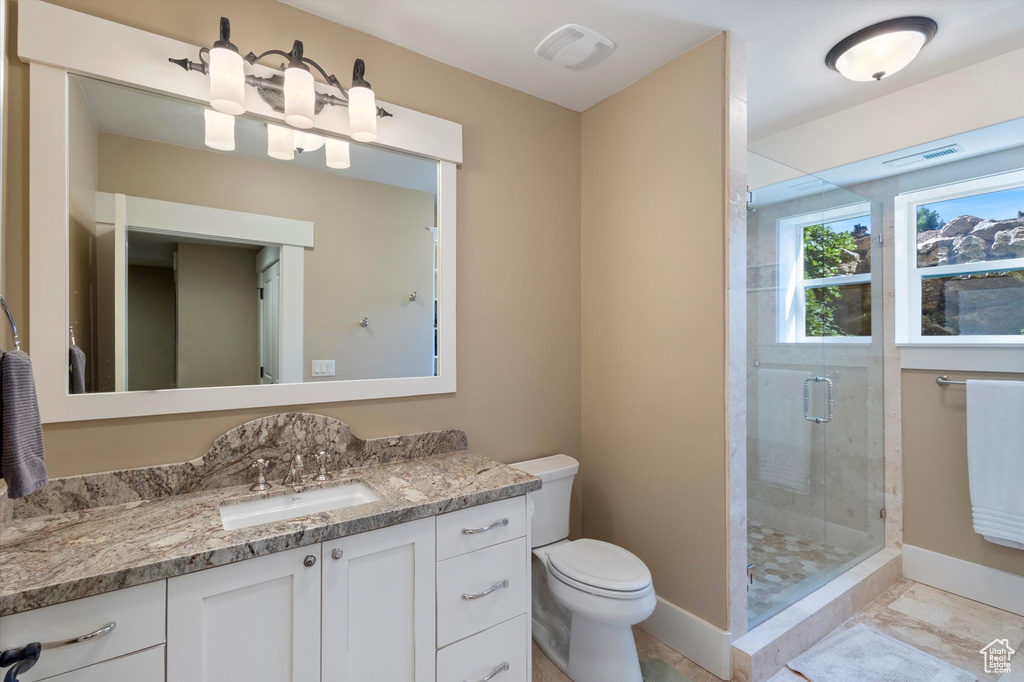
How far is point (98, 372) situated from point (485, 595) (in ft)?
4.49

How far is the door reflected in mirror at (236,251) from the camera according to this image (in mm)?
1447

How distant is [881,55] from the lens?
1.87 m

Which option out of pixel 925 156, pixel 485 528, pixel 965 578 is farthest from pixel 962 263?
pixel 485 528

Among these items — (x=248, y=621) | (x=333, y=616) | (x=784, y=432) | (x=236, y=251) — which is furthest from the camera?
(x=784, y=432)

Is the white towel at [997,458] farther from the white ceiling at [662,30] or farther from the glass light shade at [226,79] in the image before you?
the glass light shade at [226,79]

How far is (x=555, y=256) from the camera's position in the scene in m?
2.49

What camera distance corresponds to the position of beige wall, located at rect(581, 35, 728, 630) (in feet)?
6.33

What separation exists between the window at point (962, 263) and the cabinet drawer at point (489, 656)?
259cm

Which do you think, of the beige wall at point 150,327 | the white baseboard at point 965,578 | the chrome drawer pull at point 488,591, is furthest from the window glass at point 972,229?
the beige wall at point 150,327

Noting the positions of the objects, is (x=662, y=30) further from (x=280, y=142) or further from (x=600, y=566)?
(x=600, y=566)

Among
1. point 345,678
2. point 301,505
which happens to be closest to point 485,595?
point 345,678

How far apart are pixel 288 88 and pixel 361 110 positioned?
0.79 feet

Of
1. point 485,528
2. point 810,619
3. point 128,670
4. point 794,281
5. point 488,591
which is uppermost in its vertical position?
point 794,281

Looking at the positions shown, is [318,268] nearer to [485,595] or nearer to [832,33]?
[485,595]
